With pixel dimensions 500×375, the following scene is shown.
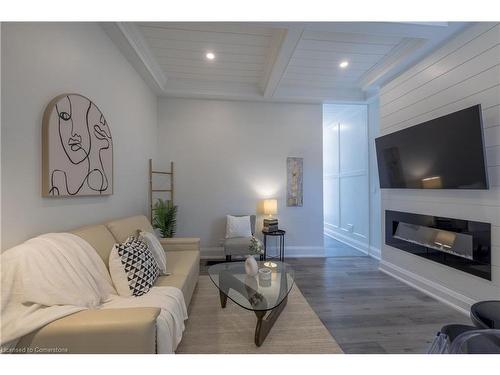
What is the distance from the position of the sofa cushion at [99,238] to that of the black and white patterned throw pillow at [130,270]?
3.4 inches

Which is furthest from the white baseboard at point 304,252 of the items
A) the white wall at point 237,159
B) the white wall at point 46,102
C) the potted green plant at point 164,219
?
the white wall at point 46,102

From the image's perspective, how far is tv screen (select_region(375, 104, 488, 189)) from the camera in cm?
205

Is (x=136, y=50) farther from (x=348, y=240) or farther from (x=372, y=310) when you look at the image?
(x=348, y=240)

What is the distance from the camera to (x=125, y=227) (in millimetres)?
2193

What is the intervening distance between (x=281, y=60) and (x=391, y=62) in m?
1.50

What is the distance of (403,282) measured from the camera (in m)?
2.97

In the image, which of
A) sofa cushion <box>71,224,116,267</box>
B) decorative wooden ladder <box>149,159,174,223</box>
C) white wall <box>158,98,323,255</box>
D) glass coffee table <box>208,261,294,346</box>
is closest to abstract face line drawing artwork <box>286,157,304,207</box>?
white wall <box>158,98,323,255</box>

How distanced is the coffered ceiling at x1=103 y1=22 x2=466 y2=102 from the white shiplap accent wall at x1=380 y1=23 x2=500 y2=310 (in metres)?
0.24

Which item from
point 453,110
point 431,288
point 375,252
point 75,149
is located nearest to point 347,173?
point 375,252

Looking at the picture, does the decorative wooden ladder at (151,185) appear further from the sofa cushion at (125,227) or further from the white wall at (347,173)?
the white wall at (347,173)

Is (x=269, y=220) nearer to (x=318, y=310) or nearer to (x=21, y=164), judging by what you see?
(x=318, y=310)

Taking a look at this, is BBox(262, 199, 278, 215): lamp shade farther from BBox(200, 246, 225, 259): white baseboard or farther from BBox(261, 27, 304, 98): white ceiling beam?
BBox(261, 27, 304, 98): white ceiling beam
